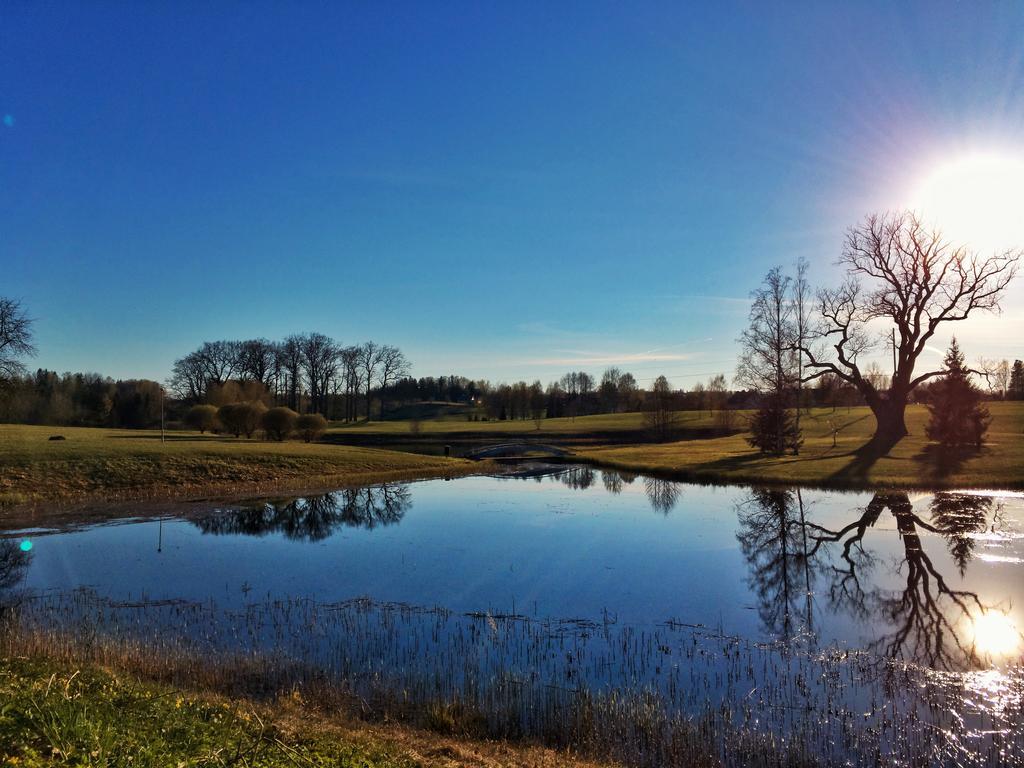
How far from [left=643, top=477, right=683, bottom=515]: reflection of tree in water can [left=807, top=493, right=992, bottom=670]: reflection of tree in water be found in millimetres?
6242

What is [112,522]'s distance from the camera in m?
21.3

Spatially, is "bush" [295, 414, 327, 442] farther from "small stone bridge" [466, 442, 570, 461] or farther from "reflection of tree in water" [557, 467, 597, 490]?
"reflection of tree in water" [557, 467, 597, 490]

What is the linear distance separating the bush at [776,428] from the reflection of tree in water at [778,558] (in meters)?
14.7

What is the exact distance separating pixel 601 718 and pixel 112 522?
2026cm

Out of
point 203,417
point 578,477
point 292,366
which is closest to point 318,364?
point 292,366

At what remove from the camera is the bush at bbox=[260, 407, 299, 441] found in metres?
53.9

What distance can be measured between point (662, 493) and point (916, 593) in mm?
18044

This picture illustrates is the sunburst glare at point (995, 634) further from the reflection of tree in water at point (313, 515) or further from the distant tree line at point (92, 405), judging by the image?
the distant tree line at point (92, 405)

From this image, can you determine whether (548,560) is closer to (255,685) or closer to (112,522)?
(255,685)

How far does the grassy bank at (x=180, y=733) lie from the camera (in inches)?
166

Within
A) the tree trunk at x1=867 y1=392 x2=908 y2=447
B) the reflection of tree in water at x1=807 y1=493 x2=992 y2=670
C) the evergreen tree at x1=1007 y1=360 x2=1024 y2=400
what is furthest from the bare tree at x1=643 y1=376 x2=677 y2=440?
the evergreen tree at x1=1007 y1=360 x2=1024 y2=400

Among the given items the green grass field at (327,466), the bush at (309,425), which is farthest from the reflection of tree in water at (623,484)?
the bush at (309,425)

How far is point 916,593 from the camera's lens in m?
13.1

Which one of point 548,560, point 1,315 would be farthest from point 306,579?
point 1,315
